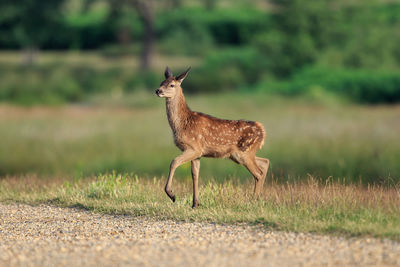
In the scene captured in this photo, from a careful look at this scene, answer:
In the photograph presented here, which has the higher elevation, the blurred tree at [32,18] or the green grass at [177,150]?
the blurred tree at [32,18]

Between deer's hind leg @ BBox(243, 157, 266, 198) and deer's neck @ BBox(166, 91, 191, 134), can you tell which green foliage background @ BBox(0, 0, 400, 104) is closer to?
deer's hind leg @ BBox(243, 157, 266, 198)

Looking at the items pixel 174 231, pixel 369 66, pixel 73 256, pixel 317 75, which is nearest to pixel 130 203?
pixel 174 231

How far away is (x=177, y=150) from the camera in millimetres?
19312

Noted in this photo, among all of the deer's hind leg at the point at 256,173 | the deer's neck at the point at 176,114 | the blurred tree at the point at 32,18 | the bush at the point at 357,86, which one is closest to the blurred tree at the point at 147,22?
the blurred tree at the point at 32,18

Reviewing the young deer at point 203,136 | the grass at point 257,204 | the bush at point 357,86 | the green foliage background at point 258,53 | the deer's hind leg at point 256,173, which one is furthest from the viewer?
the green foliage background at point 258,53

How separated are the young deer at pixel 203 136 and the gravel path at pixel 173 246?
1105 millimetres

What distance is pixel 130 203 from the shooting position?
1098 centimetres

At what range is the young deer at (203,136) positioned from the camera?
10.2 meters

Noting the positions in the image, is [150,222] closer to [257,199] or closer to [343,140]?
[257,199]

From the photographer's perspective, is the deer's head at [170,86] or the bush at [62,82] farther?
the bush at [62,82]

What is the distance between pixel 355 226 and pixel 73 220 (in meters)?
4.33

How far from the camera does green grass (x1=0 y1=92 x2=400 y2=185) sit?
1675cm

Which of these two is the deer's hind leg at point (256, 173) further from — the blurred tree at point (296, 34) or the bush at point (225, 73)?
Result: the blurred tree at point (296, 34)

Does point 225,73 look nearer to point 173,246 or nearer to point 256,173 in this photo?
point 256,173
